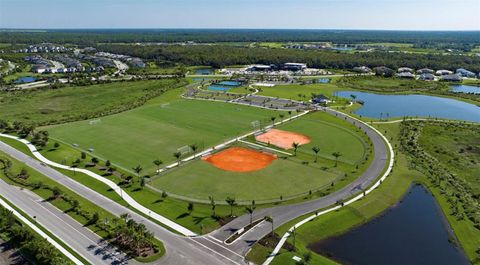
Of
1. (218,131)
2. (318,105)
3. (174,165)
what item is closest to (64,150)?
(174,165)

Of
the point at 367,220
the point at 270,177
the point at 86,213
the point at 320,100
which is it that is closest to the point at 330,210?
the point at 367,220

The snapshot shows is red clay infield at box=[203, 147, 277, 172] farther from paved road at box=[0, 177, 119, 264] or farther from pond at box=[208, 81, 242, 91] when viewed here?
pond at box=[208, 81, 242, 91]

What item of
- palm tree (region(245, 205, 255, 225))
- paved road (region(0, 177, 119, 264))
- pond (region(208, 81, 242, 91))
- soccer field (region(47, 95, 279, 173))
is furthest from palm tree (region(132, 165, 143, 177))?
pond (region(208, 81, 242, 91))

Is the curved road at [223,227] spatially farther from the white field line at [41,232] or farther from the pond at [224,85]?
the pond at [224,85]

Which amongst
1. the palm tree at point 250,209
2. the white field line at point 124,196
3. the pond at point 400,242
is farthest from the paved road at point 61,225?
the pond at point 400,242

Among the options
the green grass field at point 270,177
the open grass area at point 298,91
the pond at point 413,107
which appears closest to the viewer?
the green grass field at point 270,177
